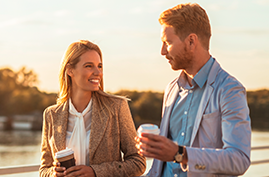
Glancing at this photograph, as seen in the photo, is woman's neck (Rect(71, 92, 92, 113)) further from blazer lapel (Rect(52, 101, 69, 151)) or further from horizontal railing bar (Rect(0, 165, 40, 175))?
horizontal railing bar (Rect(0, 165, 40, 175))

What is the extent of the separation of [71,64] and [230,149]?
1.35 m

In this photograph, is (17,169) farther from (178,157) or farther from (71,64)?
(178,157)

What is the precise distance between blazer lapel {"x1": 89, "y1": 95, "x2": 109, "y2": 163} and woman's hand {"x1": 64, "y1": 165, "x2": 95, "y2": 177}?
0.46ft

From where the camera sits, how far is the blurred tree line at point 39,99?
20.4 meters

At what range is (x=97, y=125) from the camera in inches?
90.3

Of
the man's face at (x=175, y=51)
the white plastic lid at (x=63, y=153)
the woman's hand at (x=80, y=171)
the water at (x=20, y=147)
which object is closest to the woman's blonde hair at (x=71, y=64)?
the woman's hand at (x=80, y=171)

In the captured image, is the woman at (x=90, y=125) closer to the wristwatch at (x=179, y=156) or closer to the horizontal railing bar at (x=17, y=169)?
the horizontal railing bar at (x=17, y=169)

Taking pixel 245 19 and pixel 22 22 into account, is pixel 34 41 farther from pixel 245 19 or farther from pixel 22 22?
A: pixel 245 19

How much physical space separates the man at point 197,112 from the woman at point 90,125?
0.44 meters

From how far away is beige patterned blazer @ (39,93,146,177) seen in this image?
7.27 feet

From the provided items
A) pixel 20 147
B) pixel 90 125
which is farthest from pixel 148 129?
pixel 20 147

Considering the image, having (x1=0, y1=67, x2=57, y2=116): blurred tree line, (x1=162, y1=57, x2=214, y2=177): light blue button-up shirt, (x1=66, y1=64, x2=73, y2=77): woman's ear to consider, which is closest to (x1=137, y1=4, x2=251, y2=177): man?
(x1=162, y1=57, x2=214, y2=177): light blue button-up shirt

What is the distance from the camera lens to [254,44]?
71.8ft

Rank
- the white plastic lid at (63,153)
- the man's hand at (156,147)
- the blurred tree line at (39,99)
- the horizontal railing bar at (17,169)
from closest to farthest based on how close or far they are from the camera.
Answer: the man's hand at (156,147) < the white plastic lid at (63,153) < the horizontal railing bar at (17,169) < the blurred tree line at (39,99)
